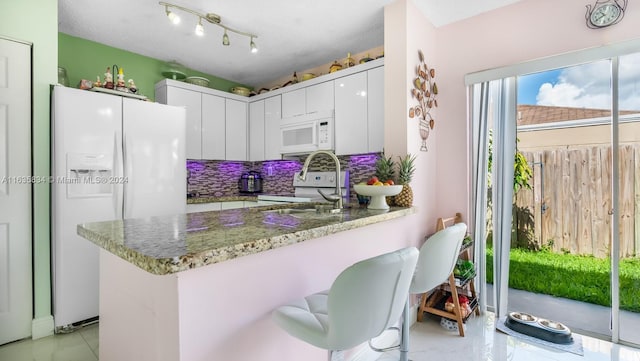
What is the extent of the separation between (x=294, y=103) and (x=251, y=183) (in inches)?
52.3

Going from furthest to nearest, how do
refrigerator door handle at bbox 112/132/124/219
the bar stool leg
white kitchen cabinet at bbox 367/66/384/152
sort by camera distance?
white kitchen cabinet at bbox 367/66/384/152, refrigerator door handle at bbox 112/132/124/219, the bar stool leg

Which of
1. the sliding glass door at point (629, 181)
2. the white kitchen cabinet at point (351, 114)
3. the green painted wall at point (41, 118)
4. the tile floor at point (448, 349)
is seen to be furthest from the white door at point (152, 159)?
the sliding glass door at point (629, 181)

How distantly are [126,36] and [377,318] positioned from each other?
333 centimetres

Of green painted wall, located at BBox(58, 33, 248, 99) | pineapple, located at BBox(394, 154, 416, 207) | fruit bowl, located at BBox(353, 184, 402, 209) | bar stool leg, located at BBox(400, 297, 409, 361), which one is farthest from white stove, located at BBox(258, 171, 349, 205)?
green painted wall, located at BBox(58, 33, 248, 99)

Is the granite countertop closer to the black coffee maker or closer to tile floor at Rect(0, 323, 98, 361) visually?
tile floor at Rect(0, 323, 98, 361)

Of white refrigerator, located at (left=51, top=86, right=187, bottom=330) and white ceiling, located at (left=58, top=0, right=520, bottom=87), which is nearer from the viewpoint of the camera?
white refrigerator, located at (left=51, top=86, right=187, bottom=330)

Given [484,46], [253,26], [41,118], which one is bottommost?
[41,118]

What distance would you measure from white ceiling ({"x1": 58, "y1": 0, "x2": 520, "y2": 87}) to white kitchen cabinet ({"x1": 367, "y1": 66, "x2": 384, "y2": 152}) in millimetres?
424

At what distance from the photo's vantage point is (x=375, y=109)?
2848 mm

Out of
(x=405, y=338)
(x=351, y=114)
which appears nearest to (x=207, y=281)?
(x=405, y=338)

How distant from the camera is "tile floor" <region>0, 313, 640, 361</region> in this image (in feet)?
6.55

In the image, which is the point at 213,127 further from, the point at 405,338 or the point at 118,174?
the point at 405,338

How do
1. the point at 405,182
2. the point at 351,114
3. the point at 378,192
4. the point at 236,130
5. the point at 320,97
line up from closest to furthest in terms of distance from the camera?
the point at 378,192 < the point at 405,182 < the point at 351,114 < the point at 320,97 < the point at 236,130

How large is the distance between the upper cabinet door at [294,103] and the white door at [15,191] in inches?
87.4
